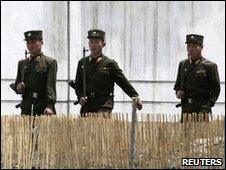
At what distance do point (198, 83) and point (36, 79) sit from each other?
1926 millimetres

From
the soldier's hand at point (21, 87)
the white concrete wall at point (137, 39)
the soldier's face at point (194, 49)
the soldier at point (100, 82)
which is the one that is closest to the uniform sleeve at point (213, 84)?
the soldier's face at point (194, 49)

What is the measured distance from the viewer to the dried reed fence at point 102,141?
24.4 ft

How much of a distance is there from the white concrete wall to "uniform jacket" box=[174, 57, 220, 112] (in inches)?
159

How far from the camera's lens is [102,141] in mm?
7559

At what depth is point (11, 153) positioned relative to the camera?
24.9ft

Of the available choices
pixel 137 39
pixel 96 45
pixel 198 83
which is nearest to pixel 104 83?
pixel 96 45

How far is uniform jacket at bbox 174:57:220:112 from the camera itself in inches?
348

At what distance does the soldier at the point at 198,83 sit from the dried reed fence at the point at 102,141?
140cm

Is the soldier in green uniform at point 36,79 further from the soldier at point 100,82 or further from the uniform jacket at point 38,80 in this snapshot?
the soldier at point 100,82

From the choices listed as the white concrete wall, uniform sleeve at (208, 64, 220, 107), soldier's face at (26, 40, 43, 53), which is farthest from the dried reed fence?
the white concrete wall

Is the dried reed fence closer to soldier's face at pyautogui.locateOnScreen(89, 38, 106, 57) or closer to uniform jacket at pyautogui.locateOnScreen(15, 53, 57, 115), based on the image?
uniform jacket at pyautogui.locateOnScreen(15, 53, 57, 115)

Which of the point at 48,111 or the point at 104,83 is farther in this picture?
the point at 104,83

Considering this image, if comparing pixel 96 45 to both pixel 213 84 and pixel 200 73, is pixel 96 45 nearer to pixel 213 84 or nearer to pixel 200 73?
Answer: pixel 200 73

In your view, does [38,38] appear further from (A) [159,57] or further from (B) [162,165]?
(A) [159,57]
